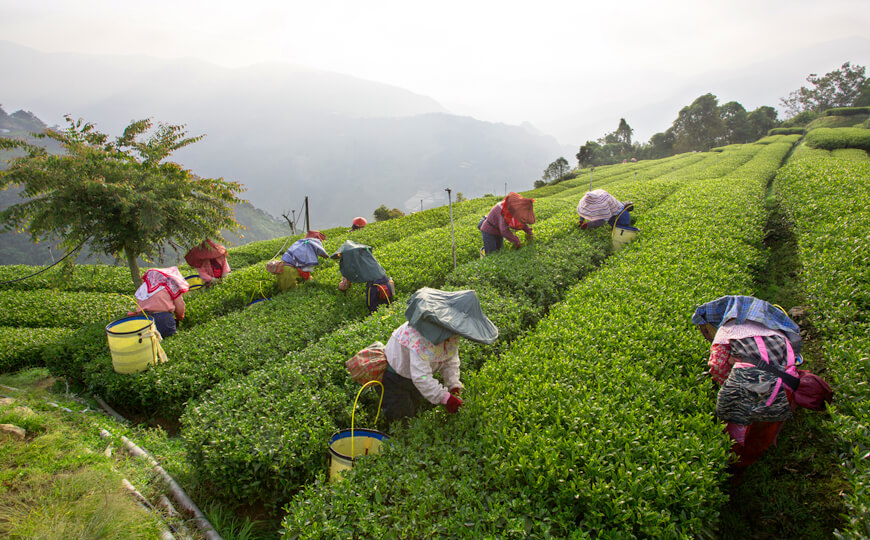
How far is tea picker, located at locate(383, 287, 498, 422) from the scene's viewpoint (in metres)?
3.38

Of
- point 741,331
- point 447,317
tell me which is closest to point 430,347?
point 447,317

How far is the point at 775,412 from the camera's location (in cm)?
295

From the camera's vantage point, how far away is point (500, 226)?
822cm

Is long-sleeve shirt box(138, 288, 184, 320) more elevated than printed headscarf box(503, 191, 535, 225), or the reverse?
printed headscarf box(503, 191, 535, 225)

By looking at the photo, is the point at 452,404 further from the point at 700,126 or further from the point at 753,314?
the point at 700,126

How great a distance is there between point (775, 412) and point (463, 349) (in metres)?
2.86

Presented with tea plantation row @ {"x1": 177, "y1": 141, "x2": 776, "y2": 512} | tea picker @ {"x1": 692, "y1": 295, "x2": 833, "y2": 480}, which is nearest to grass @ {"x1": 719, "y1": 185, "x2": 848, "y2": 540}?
tea picker @ {"x1": 692, "y1": 295, "x2": 833, "y2": 480}

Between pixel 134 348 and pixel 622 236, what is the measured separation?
907 cm

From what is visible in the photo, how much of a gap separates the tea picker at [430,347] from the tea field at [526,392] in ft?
0.88

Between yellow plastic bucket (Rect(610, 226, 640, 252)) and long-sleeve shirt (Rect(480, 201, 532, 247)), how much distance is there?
191 cm

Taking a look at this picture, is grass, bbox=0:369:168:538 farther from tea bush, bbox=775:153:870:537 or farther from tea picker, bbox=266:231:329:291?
tea bush, bbox=775:153:870:537

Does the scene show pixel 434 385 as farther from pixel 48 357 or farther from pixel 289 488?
pixel 48 357

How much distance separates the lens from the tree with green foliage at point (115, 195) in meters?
6.51

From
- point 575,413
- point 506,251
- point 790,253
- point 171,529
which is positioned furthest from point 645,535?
point 790,253
